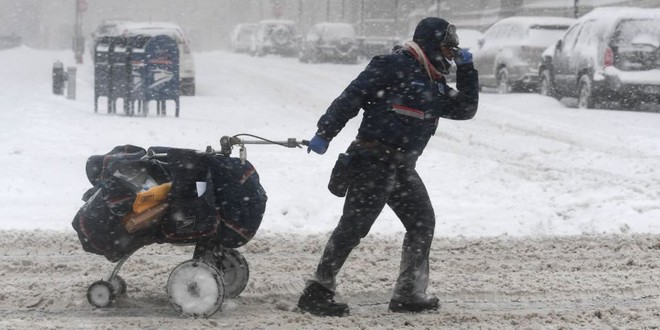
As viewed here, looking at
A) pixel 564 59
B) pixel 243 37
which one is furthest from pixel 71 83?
pixel 243 37

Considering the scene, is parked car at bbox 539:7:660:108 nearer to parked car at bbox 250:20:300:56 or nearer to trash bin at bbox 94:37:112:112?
trash bin at bbox 94:37:112:112

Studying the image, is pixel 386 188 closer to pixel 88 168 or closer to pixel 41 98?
pixel 88 168

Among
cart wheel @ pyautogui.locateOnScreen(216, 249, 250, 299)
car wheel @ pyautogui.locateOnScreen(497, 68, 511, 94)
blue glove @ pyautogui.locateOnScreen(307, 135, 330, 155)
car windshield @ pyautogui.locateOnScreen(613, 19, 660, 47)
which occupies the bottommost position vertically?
car wheel @ pyautogui.locateOnScreen(497, 68, 511, 94)

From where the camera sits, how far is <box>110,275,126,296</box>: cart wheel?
6.10 m

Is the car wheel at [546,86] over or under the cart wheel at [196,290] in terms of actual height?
under

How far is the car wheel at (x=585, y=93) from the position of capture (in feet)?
63.0

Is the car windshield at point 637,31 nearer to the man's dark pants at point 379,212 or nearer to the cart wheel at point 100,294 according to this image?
the man's dark pants at point 379,212

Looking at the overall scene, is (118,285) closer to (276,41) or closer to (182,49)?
(182,49)

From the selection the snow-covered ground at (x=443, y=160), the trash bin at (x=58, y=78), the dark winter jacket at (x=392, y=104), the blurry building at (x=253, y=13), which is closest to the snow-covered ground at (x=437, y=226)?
the snow-covered ground at (x=443, y=160)

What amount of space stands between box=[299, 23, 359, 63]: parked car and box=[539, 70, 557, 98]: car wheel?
60.5ft

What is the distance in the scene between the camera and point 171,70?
17250 mm

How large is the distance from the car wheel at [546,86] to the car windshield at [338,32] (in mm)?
18812

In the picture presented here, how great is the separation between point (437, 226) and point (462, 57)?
3.36m

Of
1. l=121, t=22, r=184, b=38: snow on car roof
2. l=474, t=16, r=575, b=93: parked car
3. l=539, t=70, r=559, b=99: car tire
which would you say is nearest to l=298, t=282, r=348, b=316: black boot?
l=539, t=70, r=559, b=99: car tire
